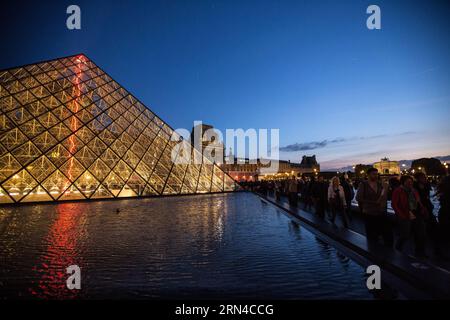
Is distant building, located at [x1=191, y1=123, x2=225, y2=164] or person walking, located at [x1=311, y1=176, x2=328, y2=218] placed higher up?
distant building, located at [x1=191, y1=123, x2=225, y2=164]

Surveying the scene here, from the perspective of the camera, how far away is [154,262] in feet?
17.6

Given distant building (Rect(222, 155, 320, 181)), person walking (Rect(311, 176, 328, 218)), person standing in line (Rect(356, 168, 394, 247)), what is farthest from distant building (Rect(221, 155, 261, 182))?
person standing in line (Rect(356, 168, 394, 247))

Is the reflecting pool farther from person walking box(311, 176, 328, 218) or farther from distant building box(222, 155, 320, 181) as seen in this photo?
distant building box(222, 155, 320, 181)

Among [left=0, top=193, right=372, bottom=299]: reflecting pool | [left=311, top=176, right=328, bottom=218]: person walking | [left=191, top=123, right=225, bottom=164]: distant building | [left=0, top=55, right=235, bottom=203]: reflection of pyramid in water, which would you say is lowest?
[left=0, top=193, right=372, bottom=299]: reflecting pool

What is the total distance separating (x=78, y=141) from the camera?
24.4 meters

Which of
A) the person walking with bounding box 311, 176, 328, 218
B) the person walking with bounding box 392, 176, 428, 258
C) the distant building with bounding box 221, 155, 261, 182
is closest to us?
the person walking with bounding box 392, 176, 428, 258

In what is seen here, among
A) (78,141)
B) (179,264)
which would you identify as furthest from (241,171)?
(179,264)

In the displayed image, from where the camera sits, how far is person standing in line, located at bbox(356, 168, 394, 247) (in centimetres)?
603

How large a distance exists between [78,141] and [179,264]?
72.2ft

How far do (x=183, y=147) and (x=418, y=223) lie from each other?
93.0 feet

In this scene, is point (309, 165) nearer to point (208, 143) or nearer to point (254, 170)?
point (254, 170)

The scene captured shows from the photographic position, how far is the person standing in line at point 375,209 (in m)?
6.03

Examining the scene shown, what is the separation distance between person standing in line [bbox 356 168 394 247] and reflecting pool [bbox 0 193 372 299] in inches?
37.8
